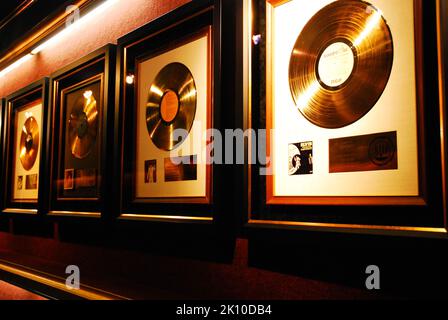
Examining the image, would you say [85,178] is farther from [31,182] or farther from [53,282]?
[31,182]

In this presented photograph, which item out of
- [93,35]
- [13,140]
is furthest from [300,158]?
[13,140]

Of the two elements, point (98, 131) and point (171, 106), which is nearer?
point (171, 106)

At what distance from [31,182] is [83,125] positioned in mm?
510

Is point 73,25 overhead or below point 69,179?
overhead

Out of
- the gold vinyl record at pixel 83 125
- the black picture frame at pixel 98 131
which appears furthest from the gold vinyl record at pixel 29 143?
the gold vinyl record at pixel 83 125

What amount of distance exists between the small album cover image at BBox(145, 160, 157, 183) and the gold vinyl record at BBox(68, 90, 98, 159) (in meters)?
0.35

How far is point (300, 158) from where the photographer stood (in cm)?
96

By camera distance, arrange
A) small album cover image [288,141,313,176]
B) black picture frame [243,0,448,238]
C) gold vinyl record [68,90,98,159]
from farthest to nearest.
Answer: gold vinyl record [68,90,98,159], small album cover image [288,141,313,176], black picture frame [243,0,448,238]

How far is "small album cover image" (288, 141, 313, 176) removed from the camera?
942 millimetres

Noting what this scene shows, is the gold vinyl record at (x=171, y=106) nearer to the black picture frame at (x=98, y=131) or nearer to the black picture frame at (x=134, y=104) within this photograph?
the black picture frame at (x=134, y=104)

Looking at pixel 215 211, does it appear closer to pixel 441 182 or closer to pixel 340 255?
pixel 340 255

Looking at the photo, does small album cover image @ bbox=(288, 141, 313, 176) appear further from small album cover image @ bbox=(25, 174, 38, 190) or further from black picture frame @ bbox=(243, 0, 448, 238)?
small album cover image @ bbox=(25, 174, 38, 190)

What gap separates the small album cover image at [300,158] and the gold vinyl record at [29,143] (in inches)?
54.7

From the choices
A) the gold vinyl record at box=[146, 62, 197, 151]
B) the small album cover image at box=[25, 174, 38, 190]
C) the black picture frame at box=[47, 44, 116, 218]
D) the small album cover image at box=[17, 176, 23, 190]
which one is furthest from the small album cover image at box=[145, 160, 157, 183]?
the small album cover image at box=[17, 176, 23, 190]
